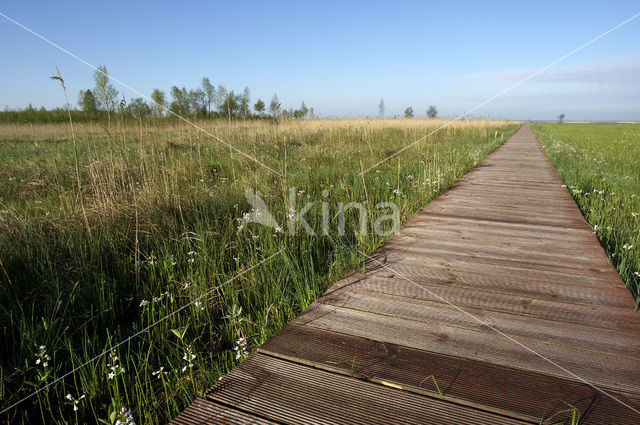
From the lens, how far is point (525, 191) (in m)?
4.89

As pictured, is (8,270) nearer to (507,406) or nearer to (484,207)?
(507,406)

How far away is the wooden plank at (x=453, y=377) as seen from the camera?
1.15 meters

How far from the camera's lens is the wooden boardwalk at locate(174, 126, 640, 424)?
1.16 m

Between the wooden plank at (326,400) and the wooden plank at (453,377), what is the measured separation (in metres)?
0.04

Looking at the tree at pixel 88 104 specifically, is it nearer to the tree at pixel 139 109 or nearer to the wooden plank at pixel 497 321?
the tree at pixel 139 109

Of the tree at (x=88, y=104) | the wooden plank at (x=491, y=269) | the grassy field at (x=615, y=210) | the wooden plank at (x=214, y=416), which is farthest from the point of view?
the tree at (x=88, y=104)

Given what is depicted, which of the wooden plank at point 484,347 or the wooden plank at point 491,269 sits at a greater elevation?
the wooden plank at point 491,269

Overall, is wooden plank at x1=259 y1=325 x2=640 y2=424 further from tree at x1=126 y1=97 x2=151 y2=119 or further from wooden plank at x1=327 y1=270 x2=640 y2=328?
tree at x1=126 y1=97 x2=151 y2=119

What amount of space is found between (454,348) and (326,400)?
619 mm

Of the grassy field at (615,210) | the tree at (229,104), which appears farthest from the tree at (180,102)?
the grassy field at (615,210)

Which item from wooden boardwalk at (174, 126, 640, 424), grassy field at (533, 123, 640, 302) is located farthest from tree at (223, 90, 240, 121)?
grassy field at (533, 123, 640, 302)

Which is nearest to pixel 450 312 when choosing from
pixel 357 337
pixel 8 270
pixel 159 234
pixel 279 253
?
pixel 357 337

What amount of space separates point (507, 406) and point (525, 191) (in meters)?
4.45

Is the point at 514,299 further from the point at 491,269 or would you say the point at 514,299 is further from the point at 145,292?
the point at 145,292
